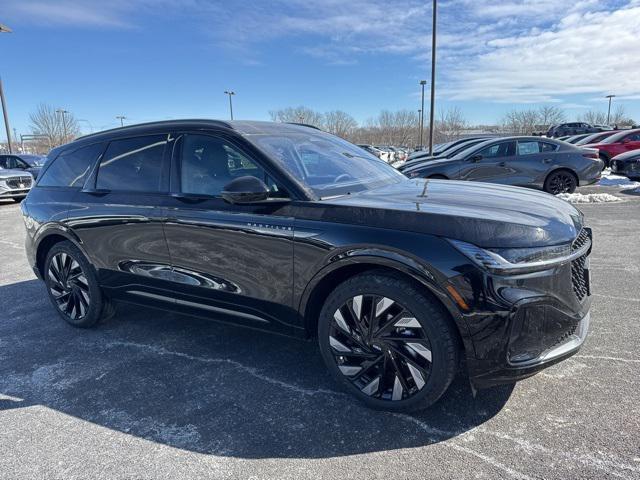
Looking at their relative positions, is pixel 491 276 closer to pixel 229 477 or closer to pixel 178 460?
pixel 229 477

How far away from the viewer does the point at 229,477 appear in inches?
87.3

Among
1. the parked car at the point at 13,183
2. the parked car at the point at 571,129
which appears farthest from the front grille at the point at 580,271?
the parked car at the point at 571,129

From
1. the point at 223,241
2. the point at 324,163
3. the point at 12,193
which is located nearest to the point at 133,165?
the point at 223,241

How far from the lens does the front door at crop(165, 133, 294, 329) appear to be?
290cm

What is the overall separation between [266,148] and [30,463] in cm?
231

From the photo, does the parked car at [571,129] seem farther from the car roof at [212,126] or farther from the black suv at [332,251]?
the car roof at [212,126]

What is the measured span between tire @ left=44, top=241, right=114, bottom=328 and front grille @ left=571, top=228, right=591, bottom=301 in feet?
12.4

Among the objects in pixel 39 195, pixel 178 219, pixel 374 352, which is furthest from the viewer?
pixel 39 195

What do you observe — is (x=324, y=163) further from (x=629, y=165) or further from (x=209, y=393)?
A: (x=629, y=165)

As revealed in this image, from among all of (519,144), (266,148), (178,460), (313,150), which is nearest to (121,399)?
(178,460)

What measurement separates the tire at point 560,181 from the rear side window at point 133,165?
9.78 metres

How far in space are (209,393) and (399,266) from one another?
62.9 inches

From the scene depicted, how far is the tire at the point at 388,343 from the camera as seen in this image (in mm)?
2424

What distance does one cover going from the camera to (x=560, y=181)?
10.7 metres
